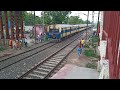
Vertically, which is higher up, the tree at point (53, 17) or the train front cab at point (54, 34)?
the tree at point (53, 17)

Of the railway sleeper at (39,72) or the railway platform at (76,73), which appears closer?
the railway platform at (76,73)

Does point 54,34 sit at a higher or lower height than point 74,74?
higher

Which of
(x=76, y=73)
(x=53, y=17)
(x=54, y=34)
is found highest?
(x=53, y=17)

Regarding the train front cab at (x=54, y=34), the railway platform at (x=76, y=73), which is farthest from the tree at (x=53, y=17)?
the railway platform at (x=76, y=73)

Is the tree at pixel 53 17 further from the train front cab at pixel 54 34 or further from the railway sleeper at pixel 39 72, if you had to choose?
the railway sleeper at pixel 39 72

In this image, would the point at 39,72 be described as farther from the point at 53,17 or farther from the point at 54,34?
the point at 53,17

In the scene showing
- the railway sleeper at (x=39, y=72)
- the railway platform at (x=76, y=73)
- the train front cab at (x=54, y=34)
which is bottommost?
the railway sleeper at (x=39, y=72)

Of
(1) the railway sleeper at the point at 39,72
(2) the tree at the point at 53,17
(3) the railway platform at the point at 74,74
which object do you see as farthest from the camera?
(2) the tree at the point at 53,17

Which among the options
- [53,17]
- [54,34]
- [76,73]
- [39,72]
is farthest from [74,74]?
[53,17]
